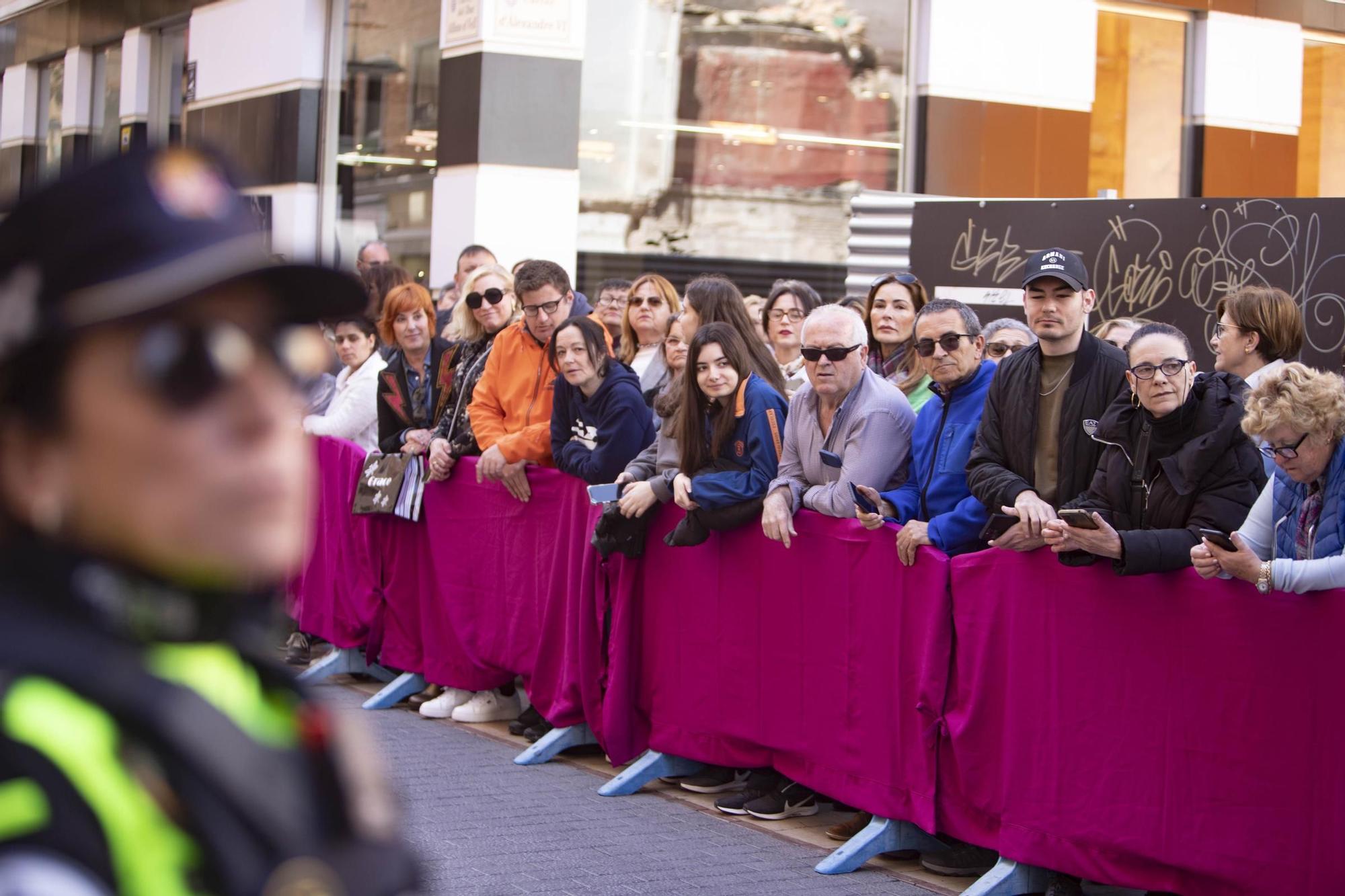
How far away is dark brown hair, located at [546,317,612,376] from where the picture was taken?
771cm

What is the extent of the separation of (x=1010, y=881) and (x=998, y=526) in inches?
50.9

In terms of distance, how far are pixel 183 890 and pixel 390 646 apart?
8.63 metres

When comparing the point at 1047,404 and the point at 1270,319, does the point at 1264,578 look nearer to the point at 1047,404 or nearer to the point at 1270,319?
the point at 1047,404

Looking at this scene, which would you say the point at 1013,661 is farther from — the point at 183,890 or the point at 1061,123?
the point at 1061,123

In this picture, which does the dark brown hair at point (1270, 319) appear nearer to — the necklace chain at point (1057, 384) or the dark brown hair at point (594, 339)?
the necklace chain at point (1057, 384)

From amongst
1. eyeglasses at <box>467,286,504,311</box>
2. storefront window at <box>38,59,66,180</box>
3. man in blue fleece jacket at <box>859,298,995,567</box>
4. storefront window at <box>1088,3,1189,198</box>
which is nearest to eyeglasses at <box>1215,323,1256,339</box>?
man in blue fleece jacket at <box>859,298,995,567</box>

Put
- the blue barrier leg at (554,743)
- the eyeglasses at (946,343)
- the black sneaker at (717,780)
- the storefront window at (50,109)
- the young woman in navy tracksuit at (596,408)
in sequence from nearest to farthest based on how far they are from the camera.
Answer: the eyeglasses at (946,343), the black sneaker at (717,780), the young woman in navy tracksuit at (596,408), the blue barrier leg at (554,743), the storefront window at (50,109)

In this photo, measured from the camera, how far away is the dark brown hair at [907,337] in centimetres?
714

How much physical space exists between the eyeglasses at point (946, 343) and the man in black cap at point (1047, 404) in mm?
220

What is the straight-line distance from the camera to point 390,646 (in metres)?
9.53

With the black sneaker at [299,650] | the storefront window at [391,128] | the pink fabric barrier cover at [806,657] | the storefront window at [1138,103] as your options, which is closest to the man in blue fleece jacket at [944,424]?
the pink fabric barrier cover at [806,657]

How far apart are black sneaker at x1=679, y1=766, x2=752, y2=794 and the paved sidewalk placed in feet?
0.67

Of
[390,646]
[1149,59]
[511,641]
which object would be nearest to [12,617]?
[511,641]

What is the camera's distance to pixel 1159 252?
970 centimetres
